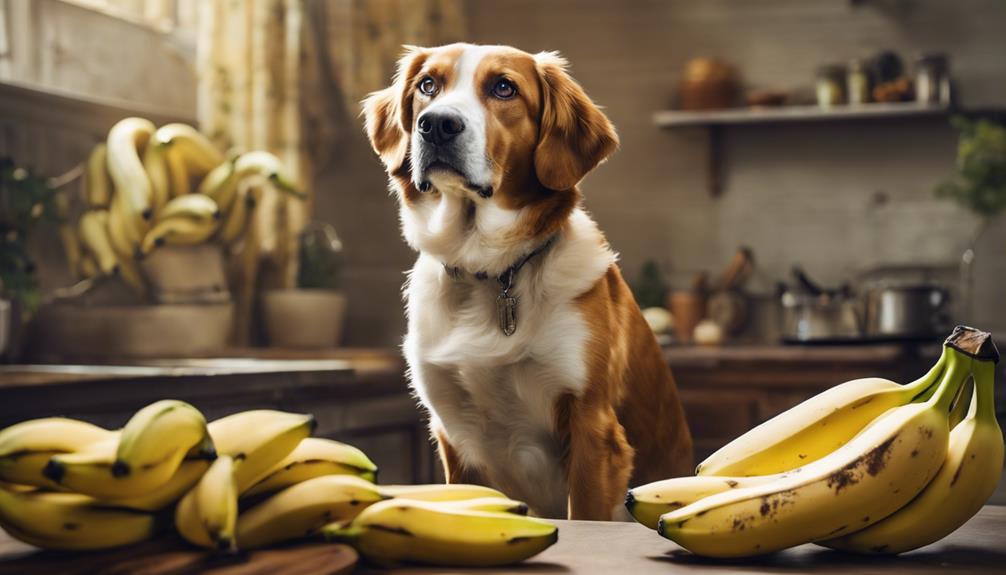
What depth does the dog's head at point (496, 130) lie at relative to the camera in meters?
1.51

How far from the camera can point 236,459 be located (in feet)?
2.64

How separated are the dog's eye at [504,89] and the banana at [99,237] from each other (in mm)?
2156

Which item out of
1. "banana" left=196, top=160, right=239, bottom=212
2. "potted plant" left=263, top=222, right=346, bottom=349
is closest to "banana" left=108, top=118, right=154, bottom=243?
"banana" left=196, top=160, right=239, bottom=212

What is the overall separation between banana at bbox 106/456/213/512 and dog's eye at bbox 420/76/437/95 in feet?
3.00

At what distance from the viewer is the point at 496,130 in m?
1.55

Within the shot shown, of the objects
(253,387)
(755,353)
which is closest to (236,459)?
(253,387)

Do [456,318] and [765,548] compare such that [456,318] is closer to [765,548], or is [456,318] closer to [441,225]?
[441,225]

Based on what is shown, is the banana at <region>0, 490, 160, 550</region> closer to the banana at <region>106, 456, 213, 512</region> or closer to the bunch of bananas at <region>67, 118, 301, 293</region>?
the banana at <region>106, 456, 213, 512</region>

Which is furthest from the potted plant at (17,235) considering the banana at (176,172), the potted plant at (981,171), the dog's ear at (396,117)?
the potted plant at (981,171)

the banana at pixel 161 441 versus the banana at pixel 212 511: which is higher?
the banana at pixel 161 441

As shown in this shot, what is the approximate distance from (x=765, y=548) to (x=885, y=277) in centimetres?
Result: 356

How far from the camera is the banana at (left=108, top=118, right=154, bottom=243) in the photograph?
3.27 m

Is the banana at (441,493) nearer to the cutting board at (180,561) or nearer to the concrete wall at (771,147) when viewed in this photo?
the cutting board at (180,561)

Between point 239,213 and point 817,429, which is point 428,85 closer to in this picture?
point 817,429
